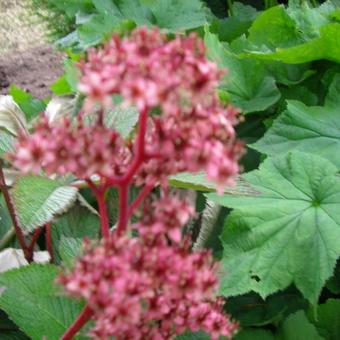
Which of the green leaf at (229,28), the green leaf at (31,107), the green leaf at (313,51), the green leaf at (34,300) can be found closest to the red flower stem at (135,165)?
the green leaf at (34,300)

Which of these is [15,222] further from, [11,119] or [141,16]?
[141,16]

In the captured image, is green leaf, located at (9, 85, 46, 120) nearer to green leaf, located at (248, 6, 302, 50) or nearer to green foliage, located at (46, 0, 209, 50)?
green foliage, located at (46, 0, 209, 50)

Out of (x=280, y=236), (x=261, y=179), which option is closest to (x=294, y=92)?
(x=261, y=179)

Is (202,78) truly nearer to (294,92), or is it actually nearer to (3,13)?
(294,92)

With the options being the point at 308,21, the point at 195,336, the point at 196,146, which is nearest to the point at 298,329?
the point at 195,336

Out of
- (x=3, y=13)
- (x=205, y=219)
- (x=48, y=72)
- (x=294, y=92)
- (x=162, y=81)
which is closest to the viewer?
(x=162, y=81)

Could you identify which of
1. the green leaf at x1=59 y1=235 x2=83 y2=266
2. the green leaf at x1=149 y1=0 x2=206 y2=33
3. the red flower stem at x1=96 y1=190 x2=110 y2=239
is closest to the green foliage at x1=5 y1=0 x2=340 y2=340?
the green leaf at x1=59 y1=235 x2=83 y2=266
